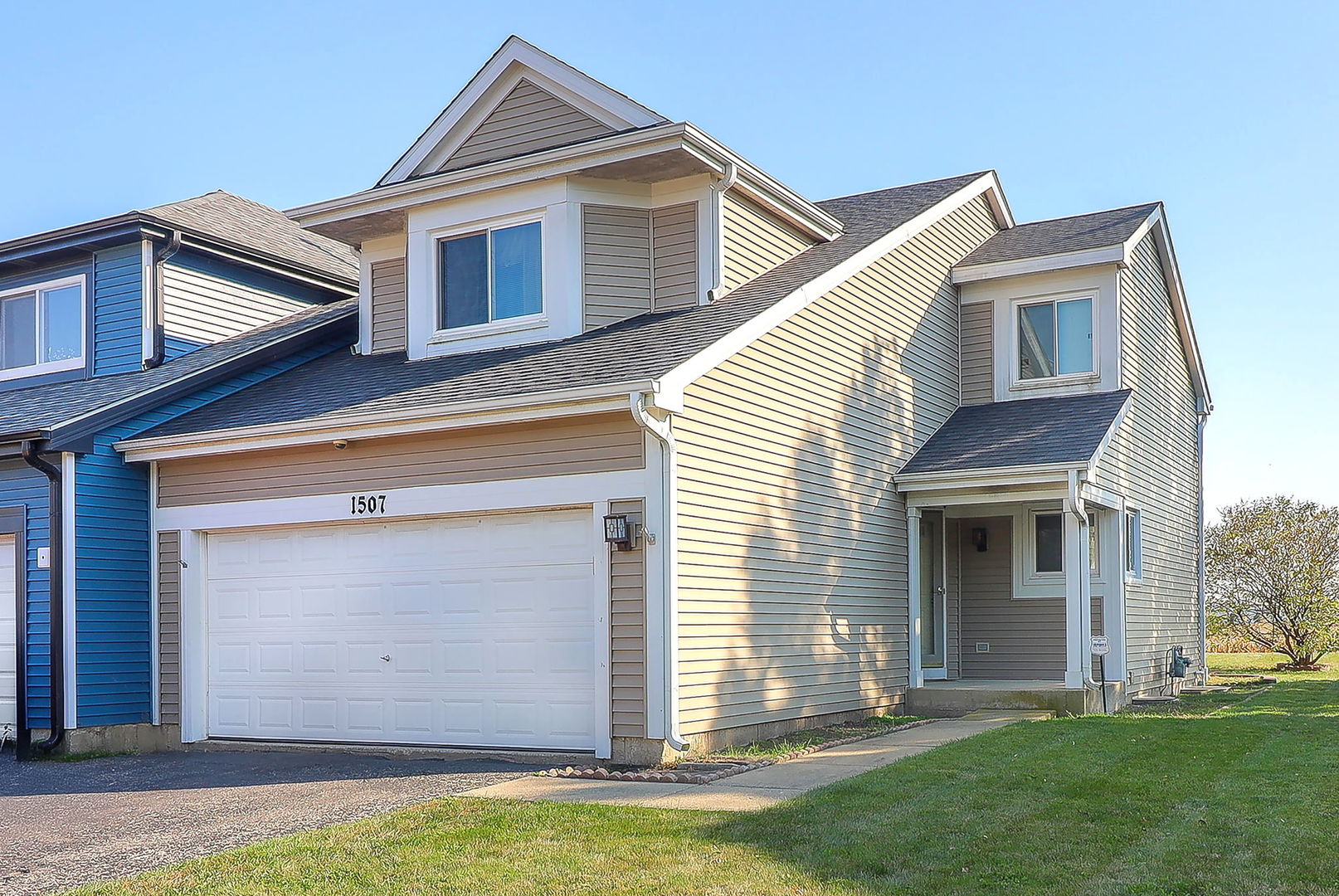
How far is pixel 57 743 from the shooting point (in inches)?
486

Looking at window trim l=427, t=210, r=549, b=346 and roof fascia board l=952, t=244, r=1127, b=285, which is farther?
roof fascia board l=952, t=244, r=1127, b=285

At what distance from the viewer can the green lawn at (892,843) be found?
21.2 feet

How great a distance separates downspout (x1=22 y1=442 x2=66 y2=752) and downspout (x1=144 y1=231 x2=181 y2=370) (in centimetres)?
278

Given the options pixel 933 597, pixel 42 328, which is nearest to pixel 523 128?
pixel 42 328

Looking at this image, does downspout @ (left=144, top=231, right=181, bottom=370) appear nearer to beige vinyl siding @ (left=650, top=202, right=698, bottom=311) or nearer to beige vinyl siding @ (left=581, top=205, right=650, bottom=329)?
beige vinyl siding @ (left=581, top=205, right=650, bottom=329)

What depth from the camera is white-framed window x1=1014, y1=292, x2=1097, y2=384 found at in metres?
16.5

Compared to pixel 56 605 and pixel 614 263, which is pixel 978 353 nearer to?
pixel 614 263

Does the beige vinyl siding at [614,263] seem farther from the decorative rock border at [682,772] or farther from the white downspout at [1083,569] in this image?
the white downspout at [1083,569]

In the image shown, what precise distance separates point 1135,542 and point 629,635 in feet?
30.6

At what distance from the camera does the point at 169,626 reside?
43.0ft

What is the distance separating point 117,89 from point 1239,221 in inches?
669

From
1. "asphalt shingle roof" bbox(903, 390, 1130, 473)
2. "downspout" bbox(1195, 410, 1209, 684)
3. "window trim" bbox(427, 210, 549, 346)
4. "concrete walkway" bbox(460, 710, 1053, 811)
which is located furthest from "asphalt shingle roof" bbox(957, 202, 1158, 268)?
"concrete walkway" bbox(460, 710, 1053, 811)

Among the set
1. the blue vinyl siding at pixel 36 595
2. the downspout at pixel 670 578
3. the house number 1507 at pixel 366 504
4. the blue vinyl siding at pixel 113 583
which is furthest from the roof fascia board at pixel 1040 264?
the blue vinyl siding at pixel 36 595

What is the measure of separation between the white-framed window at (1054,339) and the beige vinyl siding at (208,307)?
9809mm
